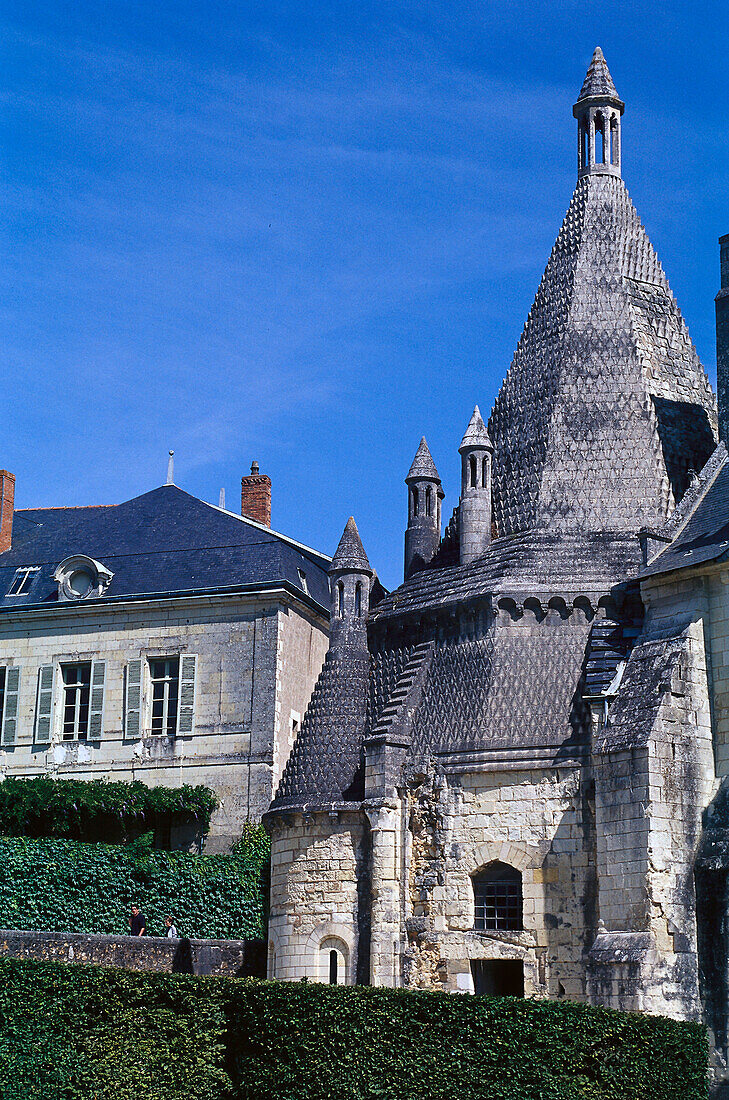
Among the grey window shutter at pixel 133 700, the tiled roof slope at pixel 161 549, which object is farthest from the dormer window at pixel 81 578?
the grey window shutter at pixel 133 700

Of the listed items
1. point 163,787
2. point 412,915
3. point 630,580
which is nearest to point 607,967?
point 412,915

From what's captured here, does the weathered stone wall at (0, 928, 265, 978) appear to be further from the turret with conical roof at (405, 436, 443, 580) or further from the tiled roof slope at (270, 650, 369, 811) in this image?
the turret with conical roof at (405, 436, 443, 580)

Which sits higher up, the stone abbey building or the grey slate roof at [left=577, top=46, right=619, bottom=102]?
the grey slate roof at [left=577, top=46, right=619, bottom=102]

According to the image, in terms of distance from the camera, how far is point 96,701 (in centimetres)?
3075

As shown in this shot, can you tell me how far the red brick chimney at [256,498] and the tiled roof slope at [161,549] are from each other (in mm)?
1079

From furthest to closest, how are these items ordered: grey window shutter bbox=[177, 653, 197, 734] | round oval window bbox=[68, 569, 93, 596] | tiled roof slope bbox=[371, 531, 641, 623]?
round oval window bbox=[68, 569, 93, 596] < grey window shutter bbox=[177, 653, 197, 734] < tiled roof slope bbox=[371, 531, 641, 623]

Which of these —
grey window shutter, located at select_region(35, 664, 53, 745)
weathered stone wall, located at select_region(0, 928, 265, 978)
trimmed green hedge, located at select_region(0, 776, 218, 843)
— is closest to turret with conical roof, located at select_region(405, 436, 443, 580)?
trimmed green hedge, located at select_region(0, 776, 218, 843)

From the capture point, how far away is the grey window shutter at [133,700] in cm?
3028

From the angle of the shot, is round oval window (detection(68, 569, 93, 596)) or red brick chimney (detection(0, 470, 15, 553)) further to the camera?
red brick chimney (detection(0, 470, 15, 553))

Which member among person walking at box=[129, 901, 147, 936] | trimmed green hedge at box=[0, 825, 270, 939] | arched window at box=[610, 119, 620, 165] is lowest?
person walking at box=[129, 901, 147, 936]

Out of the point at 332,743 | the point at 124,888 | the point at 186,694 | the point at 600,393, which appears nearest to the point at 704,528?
the point at 600,393

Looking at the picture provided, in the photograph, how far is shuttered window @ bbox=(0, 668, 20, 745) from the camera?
31172mm

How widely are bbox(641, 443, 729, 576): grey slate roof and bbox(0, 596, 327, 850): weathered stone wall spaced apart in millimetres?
9089

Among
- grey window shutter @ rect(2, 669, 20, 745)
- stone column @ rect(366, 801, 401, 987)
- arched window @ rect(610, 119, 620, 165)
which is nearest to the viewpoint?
stone column @ rect(366, 801, 401, 987)
